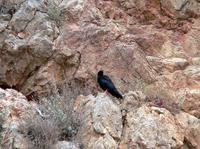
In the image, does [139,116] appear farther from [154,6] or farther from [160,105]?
[154,6]

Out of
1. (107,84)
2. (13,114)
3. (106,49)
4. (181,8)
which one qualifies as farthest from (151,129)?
(181,8)

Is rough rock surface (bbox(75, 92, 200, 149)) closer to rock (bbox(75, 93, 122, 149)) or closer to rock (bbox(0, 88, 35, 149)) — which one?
rock (bbox(75, 93, 122, 149))

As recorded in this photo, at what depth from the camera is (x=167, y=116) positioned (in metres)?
8.92

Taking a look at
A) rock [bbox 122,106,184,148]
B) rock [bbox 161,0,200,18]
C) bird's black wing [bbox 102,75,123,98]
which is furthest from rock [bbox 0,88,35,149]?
rock [bbox 161,0,200,18]

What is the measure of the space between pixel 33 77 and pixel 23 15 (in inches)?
55.7

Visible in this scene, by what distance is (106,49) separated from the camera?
10961 mm

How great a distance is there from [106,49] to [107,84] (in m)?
1.47

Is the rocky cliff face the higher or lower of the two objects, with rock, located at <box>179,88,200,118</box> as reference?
higher

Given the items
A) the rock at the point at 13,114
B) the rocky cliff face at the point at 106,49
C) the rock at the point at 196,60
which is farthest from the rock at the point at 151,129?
the rock at the point at 196,60

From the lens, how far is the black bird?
9348 mm

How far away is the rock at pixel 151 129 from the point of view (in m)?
8.40

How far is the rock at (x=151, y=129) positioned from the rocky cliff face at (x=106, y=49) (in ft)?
1.23

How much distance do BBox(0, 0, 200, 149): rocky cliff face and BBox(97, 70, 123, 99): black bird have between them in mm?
307

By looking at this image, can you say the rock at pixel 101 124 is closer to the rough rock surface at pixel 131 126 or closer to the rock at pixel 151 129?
the rough rock surface at pixel 131 126
